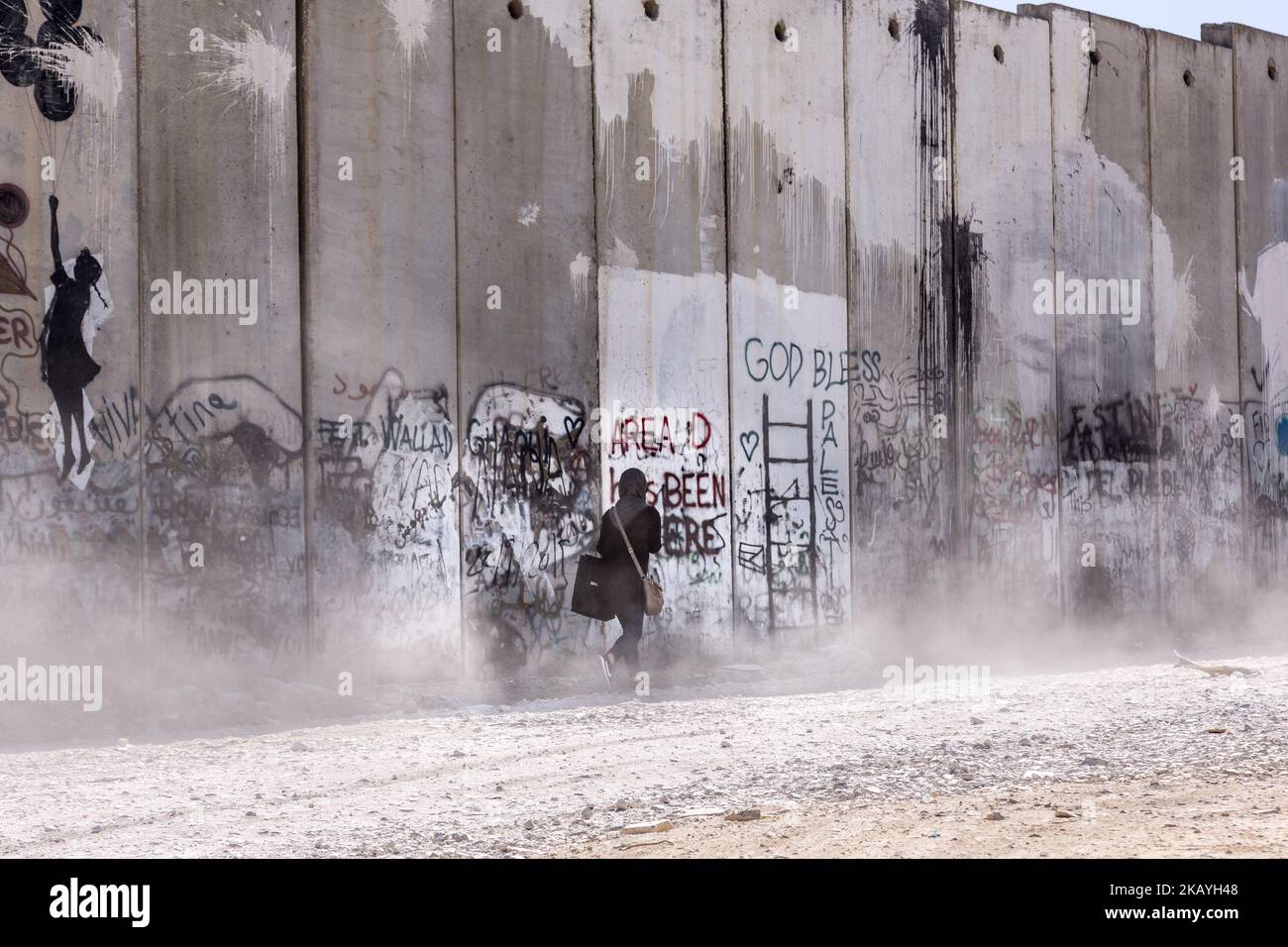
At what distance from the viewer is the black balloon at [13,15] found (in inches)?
348

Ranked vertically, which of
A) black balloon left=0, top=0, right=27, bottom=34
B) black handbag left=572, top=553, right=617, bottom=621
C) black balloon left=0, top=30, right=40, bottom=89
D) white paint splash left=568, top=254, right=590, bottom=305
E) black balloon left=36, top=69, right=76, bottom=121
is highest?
black balloon left=0, top=0, right=27, bottom=34

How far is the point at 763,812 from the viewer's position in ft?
19.6

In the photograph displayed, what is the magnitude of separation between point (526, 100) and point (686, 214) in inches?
59.3

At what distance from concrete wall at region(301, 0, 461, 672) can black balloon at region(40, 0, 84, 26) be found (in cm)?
141

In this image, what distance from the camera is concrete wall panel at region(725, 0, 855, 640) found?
460 inches

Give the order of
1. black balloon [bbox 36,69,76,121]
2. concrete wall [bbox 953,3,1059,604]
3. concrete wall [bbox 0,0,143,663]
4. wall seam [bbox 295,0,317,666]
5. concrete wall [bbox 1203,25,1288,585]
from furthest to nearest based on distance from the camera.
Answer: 1. concrete wall [bbox 1203,25,1288,585]
2. concrete wall [bbox 953,3,1059,604]
3. wall seam [bbox 295,0,317,666]
4. black balloon [bbox 36,69,76,121]
5. concrete wall [bbox 0,0,143,663]

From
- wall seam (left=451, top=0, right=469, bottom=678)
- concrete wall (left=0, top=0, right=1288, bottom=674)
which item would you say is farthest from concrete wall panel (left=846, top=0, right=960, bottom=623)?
wall seam (left=451, top=0, right=469, bottom=678)

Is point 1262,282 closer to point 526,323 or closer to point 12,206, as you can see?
point 526,323

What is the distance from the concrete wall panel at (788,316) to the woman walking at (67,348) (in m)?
4.72

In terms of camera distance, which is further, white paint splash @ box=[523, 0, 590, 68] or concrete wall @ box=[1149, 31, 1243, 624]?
concrete wall @ box=[1149, 31, 1243, 624]

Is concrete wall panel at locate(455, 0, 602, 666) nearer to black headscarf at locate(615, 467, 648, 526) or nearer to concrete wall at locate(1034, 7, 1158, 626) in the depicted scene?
black headscarf at locate(615, 467, 648, 526)

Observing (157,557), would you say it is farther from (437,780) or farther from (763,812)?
(763,812)

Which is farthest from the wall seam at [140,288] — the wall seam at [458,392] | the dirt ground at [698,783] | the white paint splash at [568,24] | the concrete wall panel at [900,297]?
the concrete wall panel at [900,297]

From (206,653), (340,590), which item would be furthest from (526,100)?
(206,653)
